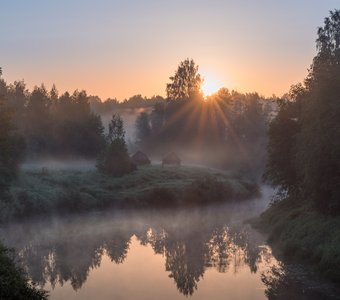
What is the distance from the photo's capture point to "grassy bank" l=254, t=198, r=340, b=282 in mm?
25312

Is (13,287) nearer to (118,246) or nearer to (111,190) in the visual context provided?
(118,246)

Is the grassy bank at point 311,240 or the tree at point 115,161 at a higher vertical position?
the tree at point 115,161

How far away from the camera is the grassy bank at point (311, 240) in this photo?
25.3 metres

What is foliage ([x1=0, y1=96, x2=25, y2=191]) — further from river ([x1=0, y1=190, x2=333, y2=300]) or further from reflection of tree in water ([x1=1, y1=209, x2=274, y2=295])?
reflection of tree in water ([x1=1, y1=209, x2=274, y2=295])

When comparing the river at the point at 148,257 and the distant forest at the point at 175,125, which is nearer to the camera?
the river at the point at 148,257

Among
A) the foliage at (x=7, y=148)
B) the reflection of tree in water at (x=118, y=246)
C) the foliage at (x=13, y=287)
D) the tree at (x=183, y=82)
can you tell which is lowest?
the reflection of tree in water at (x=118, y=246)

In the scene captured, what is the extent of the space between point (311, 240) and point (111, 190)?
4408 cm

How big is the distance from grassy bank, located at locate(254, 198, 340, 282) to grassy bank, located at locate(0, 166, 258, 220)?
2909 centimetres

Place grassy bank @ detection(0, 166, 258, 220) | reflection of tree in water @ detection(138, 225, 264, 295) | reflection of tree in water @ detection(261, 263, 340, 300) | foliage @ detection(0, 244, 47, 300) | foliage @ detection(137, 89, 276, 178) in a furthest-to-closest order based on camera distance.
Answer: foliage @ detection(137, 89, 276, 178)
grassy bank @ detection(0, 166, 258, 220)
reflection of tree in water @ detection(138, 225, 264, 295)
reflection of tree in water @ detection(261, 263, 340, 300)
foliage @ detection(0, 244, 47, 300)

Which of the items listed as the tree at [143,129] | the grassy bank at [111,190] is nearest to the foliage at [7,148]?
the grassy bank at [111,190]

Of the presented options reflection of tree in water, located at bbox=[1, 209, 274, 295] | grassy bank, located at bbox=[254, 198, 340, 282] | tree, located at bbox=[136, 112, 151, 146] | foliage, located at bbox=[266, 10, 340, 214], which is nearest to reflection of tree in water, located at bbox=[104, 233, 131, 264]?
reflection of tree in water, located at bbox=[1, 209, 274, 295]

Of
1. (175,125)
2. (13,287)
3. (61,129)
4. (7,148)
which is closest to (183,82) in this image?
(175,125)

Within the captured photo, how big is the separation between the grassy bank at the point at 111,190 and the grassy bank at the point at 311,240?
29089mm

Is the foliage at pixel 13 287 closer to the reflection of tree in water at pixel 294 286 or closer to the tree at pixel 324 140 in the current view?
the reflection of tree in water at pixel 294 286
